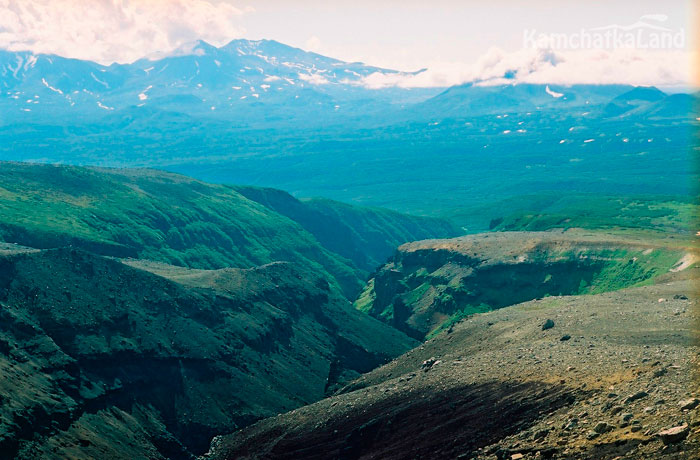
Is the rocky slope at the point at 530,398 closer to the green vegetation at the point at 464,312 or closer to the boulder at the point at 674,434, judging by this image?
the boulder at the point at 674,434

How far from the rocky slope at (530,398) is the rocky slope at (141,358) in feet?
23.6

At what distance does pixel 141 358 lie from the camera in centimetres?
9575

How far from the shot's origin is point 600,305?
344 ft

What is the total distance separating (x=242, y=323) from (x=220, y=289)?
8.58 m

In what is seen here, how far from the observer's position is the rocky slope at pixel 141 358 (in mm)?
79875

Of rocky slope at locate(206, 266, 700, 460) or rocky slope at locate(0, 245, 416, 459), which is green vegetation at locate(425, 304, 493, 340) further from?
rocky slope at locate(206, 266, 700, 460)

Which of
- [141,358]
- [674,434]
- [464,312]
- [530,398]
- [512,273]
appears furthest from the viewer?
[512,273]

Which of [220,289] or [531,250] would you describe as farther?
[531,250]

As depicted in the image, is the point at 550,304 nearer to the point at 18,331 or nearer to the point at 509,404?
the point at 509,404

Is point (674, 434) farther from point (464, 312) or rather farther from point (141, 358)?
point (464, 312)

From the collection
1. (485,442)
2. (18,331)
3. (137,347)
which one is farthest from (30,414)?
(485,442)

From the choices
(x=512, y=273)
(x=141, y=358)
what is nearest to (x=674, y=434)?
(x=141, y=358)

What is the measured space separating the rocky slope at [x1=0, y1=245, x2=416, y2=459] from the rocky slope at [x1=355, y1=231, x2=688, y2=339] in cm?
3137

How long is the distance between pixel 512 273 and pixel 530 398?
9101cm
